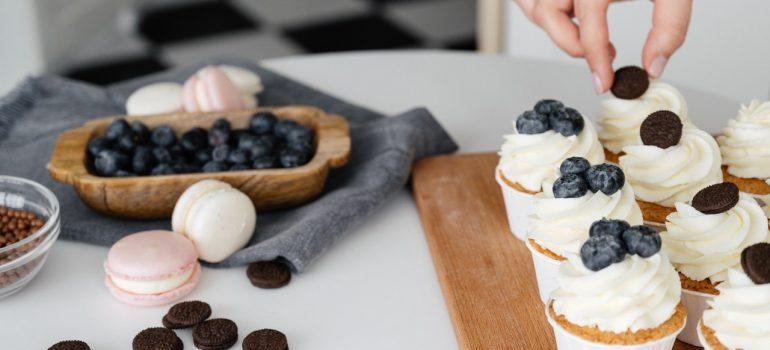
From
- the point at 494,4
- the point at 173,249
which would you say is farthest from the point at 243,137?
the point at 494,4

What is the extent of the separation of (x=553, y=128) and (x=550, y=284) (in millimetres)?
292

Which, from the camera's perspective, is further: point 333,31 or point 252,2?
point 252,2

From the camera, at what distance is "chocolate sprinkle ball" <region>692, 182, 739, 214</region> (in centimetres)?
123

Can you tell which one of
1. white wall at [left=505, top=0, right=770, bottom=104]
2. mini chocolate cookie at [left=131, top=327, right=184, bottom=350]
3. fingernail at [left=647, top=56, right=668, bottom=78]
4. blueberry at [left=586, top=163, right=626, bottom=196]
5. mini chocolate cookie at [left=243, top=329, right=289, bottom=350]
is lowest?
white wall at [left=505, top=0, right=770, bottom=104]

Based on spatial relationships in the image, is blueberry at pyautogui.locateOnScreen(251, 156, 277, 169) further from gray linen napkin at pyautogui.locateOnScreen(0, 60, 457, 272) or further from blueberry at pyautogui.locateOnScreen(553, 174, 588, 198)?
blueberry at pyautogui.locateOnScreen(553, 174, 588, 198)

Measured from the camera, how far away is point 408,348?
4.20 feet

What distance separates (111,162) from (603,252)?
2.75ft

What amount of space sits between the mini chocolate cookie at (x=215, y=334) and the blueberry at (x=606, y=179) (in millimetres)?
526

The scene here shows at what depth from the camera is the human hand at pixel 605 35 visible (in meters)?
1.58

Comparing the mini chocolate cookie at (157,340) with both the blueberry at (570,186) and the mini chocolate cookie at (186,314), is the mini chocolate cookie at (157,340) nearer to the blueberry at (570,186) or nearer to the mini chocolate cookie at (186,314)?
the mini chocolate cookie at (186,314)

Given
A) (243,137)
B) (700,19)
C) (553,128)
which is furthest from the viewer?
(700,19)

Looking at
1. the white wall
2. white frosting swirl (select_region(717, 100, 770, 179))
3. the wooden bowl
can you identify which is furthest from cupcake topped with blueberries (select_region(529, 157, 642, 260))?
the white wall

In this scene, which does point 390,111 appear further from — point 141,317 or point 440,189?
point 141,317

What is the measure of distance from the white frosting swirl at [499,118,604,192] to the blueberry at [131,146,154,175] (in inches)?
23.6
